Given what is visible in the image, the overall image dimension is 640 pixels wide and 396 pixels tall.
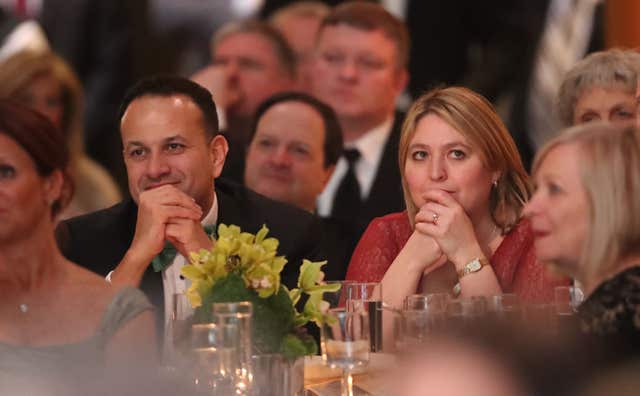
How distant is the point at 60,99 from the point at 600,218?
3.11 metres

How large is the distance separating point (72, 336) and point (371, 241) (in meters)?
0.96

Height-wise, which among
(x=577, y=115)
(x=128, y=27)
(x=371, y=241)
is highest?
(x=128, y=27)

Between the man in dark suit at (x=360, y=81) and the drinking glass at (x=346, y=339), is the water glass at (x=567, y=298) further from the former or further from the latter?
the man in dark suit at (x=360, y=81)

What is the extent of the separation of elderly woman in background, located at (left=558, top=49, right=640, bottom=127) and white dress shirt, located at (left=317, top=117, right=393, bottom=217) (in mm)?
1118

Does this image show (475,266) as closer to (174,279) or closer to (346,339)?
(346,339)

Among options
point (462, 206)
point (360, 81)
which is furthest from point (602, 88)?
point (360, 81)

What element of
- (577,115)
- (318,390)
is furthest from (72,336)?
(577,115)

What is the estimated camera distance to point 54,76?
17.8 ft

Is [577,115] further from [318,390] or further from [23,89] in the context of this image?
[23,89]

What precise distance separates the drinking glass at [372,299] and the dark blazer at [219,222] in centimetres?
35

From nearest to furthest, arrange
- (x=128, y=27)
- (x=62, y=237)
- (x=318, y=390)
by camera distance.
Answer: (x=318, y=390) < (x=62, y=237) < (x=128, y=27)

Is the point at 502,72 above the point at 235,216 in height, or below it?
above

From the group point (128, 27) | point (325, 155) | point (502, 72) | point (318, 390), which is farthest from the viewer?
point (128, 27)

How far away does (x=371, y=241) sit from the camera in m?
3.65
